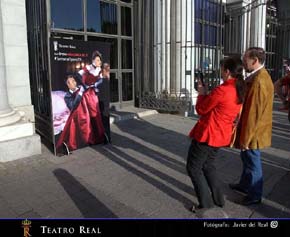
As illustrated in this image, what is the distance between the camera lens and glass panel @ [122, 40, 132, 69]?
10086 millimetres

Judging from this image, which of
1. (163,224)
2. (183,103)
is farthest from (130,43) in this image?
(163,224)

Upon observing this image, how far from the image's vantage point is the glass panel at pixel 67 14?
26.1 feet

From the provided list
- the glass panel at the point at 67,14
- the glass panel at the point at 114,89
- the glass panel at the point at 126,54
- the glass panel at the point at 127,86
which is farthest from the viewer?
the glass panel at the point at 127,86

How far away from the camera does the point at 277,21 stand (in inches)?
672

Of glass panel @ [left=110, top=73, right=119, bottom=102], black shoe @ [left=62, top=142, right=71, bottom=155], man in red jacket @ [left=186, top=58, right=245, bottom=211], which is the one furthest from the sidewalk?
glass panel @ [left=110, top=73, right=119, bottom=102]

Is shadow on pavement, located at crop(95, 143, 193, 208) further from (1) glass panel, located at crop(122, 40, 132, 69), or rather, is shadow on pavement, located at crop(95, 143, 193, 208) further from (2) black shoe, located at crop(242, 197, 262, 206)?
(1) glass panel, located at crop(122, 40, 132, 69)

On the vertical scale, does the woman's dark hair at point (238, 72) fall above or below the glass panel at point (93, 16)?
below

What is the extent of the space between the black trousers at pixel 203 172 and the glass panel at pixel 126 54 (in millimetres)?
7241

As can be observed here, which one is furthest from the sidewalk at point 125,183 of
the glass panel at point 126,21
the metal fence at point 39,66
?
the glass panel at point 126,21

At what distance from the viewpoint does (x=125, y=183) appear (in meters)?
4.30

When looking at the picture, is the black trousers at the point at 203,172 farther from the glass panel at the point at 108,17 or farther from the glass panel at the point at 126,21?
the glass panel at the point at 126,21

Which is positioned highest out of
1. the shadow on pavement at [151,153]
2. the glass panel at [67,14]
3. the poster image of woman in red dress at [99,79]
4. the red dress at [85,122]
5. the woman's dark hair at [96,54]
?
the glass panel at [67,14]

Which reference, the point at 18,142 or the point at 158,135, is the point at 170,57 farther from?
the point at 18,142

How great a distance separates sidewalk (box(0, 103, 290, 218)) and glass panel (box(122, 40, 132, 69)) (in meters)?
4.22
